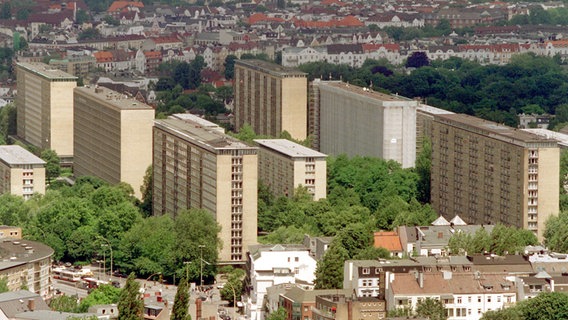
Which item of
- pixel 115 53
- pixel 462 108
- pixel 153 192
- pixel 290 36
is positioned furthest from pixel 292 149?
pixel 290 36

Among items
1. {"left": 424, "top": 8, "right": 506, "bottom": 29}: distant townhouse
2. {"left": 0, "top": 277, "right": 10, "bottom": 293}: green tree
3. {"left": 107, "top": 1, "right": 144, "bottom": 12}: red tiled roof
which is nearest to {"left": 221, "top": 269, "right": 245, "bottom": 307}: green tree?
{"left": 0, "top": 277, "right": 10, "bottom": 293}: green tree

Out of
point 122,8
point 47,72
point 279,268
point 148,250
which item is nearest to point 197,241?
point 148,250

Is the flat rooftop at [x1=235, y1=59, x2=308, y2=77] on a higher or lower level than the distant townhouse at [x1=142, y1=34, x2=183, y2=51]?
higher

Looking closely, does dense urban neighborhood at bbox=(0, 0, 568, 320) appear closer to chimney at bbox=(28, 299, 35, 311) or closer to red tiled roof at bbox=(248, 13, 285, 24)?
chimney at bbox=(28, 299, 35, 311)

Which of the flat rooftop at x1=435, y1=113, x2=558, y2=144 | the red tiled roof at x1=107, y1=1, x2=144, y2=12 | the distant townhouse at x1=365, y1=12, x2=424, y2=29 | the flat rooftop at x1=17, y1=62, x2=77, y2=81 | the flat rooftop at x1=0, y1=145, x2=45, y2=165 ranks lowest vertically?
the flat rooftop at x1=0, y1=145, x2=45, y2=165

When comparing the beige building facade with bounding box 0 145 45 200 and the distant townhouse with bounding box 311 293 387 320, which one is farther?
the beige building facade with bounding box 0 145 45 200

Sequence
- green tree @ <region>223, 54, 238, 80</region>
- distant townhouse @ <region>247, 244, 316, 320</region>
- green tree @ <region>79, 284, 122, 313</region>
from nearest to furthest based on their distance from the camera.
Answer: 1. green tree @ <region>79, 284, 122, 313</region>
2. distant townhouse @ <region>247, 244, 316, 320</region>
3. green tree @ <region>223, 54, 238, 80</region>

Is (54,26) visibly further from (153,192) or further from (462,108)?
(153,192)

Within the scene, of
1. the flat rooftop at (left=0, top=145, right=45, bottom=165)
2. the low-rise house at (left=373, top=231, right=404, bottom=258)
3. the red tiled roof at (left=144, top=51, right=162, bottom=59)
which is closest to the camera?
Result: the low-rise house at (left=373, top=231, right=404, bottom=258)
